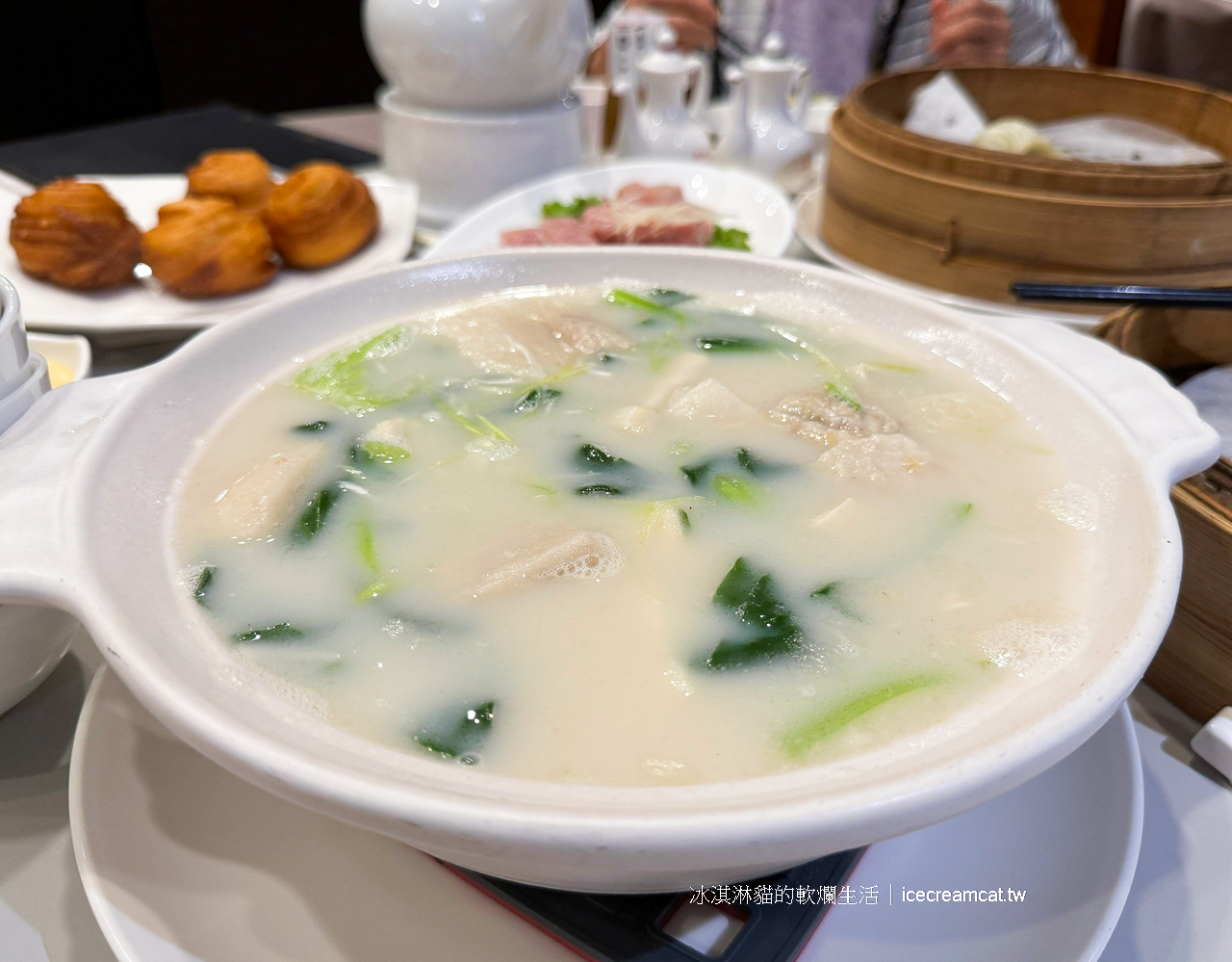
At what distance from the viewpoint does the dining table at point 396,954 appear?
87cm

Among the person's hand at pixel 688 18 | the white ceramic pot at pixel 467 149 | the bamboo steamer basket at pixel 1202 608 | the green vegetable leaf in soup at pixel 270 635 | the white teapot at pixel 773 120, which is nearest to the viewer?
the green vegetable leaf in soup at pixel 270 635

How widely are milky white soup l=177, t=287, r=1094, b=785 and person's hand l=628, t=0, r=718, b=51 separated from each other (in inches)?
115

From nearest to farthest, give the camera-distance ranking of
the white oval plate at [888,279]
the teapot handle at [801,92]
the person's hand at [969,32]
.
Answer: the white oval plate at [888,279], the teapot handle at [801,92], the person's hand at [969,32]

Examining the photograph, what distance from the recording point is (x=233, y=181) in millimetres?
2084

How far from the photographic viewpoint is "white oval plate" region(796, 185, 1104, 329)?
188cm

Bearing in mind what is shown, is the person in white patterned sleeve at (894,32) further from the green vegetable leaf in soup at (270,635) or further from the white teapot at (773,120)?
the green vegetable leaf in soup at (270,635)

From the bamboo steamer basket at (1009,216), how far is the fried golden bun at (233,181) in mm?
1416

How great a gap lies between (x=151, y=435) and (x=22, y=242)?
120 centimetres

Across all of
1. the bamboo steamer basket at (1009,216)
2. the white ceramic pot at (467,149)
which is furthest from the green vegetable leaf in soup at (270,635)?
the white ceramic pot at (467,149)

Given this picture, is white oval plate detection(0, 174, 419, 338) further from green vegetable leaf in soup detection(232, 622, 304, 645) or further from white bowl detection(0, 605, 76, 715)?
green vegetable leaf in soup detection(232, 622, 304, 645)

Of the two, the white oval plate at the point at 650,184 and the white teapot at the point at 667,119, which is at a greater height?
the white teapot at the point at 667,119

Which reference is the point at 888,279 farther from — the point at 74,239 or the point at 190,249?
the point at 74,239

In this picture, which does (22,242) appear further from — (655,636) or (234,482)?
(655,636)

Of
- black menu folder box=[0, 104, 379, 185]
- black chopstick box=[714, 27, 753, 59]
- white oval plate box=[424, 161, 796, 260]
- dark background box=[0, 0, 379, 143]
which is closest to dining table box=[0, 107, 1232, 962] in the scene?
white oval plate box=[424, 161, 796, 260]
